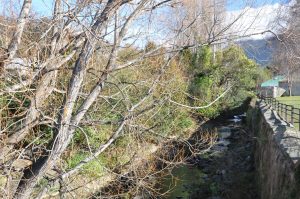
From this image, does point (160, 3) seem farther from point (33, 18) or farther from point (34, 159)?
point (34, 159)

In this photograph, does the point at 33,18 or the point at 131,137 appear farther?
the point at 131,137

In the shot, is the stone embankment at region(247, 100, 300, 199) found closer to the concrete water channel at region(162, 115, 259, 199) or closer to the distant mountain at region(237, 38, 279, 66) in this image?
the concrete water channel at region(162, 115, 259, 199)

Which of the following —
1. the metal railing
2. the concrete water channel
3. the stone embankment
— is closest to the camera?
the stone embankment

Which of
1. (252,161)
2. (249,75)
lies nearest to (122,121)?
(252,161)

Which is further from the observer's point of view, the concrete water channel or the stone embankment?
the concrete water channel

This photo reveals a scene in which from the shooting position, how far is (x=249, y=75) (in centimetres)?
2962

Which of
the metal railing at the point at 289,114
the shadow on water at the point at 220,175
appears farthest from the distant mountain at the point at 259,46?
the metal railing at the point at 289,114

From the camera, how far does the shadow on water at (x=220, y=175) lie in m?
12.0

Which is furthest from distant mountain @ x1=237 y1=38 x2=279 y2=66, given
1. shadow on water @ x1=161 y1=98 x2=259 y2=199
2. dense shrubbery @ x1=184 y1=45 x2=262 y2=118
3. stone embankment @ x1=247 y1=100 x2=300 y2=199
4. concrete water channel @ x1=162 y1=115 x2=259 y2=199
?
dense shrubbery @ x1=184 y1=45 x2=262 y2=118

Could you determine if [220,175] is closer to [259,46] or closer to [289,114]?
[289,114]

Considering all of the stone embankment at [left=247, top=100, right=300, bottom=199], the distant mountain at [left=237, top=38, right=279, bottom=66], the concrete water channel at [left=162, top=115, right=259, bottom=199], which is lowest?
the concrete water channel at [left=162, top=115, right=259, bottom=199]

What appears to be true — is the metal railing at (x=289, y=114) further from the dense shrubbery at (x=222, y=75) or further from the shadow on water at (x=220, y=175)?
the dense shrubbery at (x=222, y=75)

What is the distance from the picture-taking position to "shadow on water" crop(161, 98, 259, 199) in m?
12.0

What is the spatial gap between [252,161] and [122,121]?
10587mm
